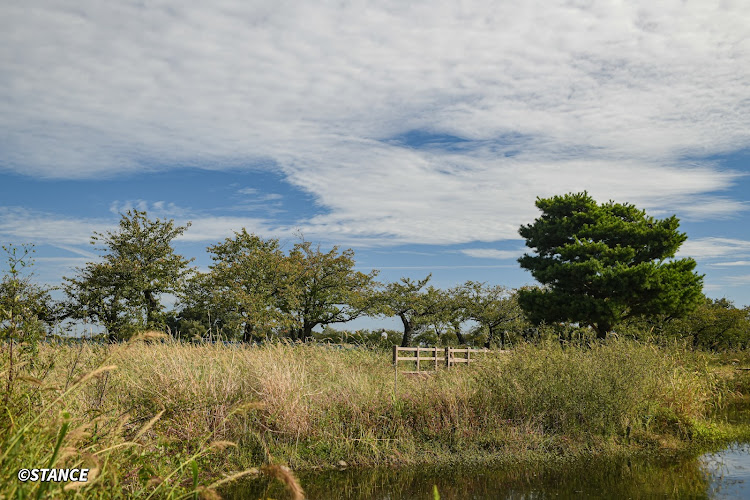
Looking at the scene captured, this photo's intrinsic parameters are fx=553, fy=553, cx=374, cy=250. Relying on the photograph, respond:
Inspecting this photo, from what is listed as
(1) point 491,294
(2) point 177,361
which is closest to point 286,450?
(2) point 177,361

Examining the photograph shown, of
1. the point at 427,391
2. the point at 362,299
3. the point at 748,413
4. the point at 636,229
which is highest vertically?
the point at 636,229

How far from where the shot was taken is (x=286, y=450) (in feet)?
25.1

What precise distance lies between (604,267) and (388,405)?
60.3ft

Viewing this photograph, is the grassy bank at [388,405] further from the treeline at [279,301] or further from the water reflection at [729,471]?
the treeline at [279,301]

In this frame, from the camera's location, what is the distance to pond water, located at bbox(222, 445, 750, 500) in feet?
21.7

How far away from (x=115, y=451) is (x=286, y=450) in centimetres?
398

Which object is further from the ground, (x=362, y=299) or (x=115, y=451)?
(x=362, y=299)

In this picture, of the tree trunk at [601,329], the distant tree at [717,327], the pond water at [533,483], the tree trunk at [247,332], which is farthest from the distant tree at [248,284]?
the distant tree at [717,327]

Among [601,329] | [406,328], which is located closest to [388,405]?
[601,329]

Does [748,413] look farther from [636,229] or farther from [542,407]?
[636,229]

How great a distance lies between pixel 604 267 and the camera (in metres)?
24.2

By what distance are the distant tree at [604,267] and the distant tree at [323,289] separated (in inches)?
353

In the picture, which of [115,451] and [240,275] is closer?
[115,451]

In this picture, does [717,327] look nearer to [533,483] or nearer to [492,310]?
[492,310]
